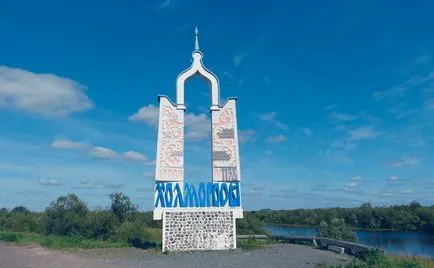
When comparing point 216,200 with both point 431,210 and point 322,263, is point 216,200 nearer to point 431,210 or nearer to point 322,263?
point 322,263

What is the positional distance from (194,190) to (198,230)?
159cm

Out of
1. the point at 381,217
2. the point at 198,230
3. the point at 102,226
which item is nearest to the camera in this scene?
the point at 198,230

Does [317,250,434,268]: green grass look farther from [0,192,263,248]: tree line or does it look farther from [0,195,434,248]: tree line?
[0,192,263,248]: tree line

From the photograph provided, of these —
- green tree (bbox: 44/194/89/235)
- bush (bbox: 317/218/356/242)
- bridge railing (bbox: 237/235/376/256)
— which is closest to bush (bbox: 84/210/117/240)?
green tree (bbox: 44/194/89/235)

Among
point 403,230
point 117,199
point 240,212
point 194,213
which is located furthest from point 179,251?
point 403,230

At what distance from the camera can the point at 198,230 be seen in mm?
15430

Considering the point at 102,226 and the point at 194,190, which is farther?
the point at 102,226

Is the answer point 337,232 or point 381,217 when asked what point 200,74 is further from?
point 381,217

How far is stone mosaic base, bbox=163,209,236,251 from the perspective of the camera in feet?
49.9

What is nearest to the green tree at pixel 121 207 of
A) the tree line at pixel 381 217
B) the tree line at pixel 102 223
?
the tree line at pixel 102 223

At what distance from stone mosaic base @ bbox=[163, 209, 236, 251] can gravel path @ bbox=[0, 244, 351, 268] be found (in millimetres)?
762

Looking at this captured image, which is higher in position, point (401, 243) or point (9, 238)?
point (9, 238)

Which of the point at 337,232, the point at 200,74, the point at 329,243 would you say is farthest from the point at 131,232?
the point at 337,232

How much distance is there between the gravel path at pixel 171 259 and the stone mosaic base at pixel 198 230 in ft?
2.50
